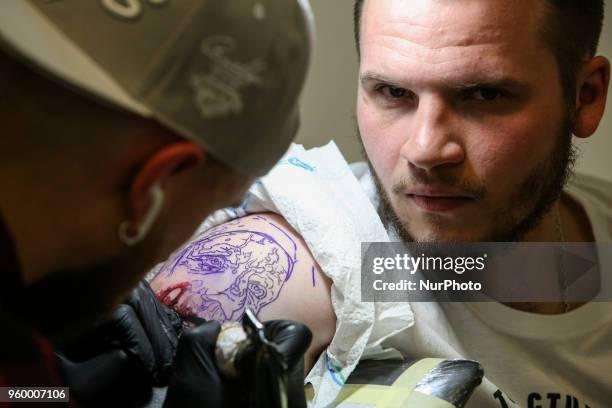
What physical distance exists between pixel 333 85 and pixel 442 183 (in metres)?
0.65

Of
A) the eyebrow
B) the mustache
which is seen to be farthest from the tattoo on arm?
the eyebrow

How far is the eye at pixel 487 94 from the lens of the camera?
101 centimetres

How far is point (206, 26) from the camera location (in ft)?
1.61

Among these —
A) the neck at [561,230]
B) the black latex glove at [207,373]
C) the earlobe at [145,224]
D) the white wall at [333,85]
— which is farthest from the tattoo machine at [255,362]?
the white wall at [333,85]

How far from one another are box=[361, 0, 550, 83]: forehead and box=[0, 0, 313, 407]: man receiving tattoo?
49cm

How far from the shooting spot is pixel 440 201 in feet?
3.41

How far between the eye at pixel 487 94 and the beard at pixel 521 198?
139mm

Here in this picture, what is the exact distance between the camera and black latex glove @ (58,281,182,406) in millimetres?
796

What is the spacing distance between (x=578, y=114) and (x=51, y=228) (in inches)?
38.4

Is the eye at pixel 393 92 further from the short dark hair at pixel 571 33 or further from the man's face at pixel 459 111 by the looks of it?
the short dark hair at pixel 571 33

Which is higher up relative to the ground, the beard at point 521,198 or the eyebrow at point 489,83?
the eyebrow at point 489,83

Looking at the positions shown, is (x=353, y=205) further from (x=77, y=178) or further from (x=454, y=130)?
(x=77, y=178)

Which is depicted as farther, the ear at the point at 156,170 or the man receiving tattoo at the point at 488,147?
the man receiving tattoo at the point at 488,147

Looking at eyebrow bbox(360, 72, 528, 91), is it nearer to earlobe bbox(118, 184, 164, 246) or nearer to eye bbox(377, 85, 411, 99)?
eye bbox(377, 85, 411, 99)
